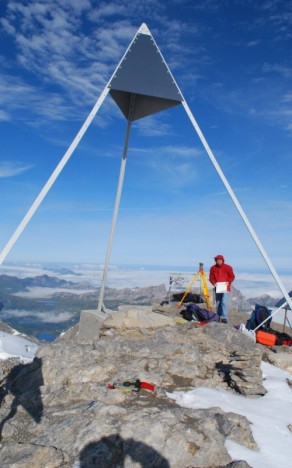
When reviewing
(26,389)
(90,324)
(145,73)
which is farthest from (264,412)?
(145,73)

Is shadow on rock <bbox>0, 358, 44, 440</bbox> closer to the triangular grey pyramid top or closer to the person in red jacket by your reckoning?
the person in red jacket

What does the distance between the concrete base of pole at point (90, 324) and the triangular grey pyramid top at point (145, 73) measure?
7.37 m

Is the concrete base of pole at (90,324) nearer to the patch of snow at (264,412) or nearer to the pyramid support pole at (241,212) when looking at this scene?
the patch of snow at (264,412)

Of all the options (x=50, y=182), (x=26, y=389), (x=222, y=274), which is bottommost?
(x=26, y=389)

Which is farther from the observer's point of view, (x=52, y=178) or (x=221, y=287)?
(x=221, y=287)

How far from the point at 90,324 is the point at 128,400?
19.2ft

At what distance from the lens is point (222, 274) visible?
14055 millimetres

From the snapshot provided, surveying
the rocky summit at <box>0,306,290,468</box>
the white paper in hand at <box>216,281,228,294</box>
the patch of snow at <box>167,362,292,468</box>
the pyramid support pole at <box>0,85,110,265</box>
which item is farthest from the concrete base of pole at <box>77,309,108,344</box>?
the pyramid support pole at <box>0,85,110,265</box>

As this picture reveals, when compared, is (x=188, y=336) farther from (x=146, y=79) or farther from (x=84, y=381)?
(x=146, y=79)

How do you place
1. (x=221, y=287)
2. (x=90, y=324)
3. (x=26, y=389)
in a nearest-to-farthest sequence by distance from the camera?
(x=26, y=389) → (x=90, y=324) → (x=221, y=287)

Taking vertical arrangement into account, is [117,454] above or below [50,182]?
below

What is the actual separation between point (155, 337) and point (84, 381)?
10.5 feet

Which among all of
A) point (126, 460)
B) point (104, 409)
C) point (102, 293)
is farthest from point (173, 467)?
point (102, 293)

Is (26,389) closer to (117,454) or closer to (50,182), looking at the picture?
(117,454)
